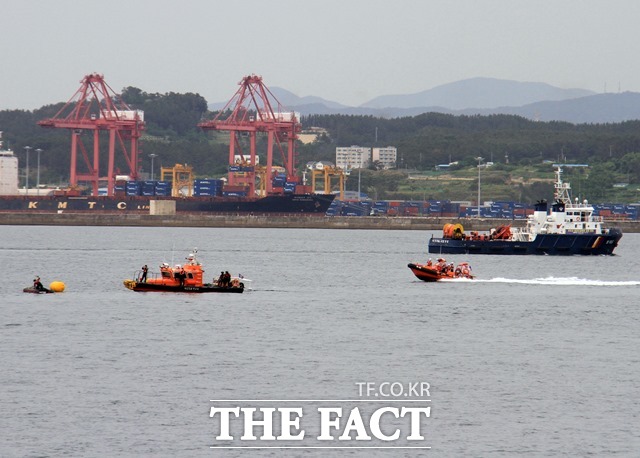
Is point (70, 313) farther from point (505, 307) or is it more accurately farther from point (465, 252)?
point (465, 252)

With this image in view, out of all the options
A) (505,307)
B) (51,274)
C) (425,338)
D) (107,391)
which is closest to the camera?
(107,391)

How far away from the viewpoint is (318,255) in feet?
441

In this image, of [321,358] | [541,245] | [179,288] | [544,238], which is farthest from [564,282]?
[321,358]

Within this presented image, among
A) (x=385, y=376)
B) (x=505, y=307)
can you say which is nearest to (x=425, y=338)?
(x=385, y=376)

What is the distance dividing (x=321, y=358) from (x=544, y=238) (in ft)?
258

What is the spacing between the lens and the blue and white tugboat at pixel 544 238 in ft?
413

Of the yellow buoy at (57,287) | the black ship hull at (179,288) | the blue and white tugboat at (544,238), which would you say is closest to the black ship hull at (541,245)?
the blue and white tugboat at (544,238)

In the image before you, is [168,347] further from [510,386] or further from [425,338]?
[510,386]

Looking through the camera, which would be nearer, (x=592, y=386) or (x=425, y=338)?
(x=592, y=386)

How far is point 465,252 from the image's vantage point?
12662 cm

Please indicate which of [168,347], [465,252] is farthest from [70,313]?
[465,252]

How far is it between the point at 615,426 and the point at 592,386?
6524 mm

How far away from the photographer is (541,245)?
12769 cm

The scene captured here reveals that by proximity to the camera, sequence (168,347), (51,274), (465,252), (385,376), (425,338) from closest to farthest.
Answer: (385,376) → (168,347) → (425,338) → (51,274) → (465,252)
